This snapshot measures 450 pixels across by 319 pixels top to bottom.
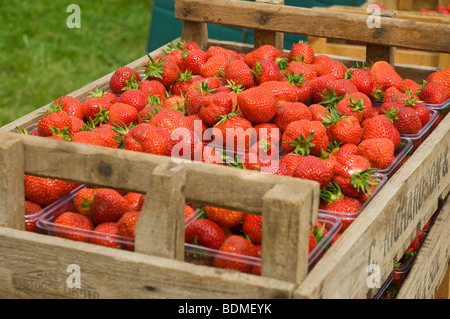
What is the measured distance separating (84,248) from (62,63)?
14.4 feet

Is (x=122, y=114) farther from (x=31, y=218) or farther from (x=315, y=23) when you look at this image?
(x=315, y=23)

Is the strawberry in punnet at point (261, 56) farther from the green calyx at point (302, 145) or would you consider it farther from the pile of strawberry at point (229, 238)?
the pile of strawberry at point (229, 238)

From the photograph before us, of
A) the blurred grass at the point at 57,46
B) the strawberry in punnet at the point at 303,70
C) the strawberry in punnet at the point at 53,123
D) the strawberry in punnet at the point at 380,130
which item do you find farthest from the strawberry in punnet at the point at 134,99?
the blurred grass at the point at 57,46

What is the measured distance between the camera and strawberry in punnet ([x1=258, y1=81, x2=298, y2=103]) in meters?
2.02

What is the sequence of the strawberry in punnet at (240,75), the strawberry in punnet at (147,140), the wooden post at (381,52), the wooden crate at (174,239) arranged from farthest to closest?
the wooden post at (381,52) < the strawberry in punnet at (240,75) < the strawberry in punnet at (147,140) < the wooden crate at (174,239)

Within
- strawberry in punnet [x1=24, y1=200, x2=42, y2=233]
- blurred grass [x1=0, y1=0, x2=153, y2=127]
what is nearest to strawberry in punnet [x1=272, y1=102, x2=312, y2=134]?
strawberry in punnet [x1=24, y1=200, x2=42, y2=233]

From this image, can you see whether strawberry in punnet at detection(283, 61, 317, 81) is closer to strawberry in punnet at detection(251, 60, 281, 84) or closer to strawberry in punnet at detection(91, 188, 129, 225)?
strawberry in punnet at detection(251, 60, 281, 84)

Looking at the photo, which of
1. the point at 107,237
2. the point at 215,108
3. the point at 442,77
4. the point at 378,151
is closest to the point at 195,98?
the point at 215,108

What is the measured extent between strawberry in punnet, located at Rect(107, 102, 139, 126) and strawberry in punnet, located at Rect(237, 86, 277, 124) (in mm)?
320

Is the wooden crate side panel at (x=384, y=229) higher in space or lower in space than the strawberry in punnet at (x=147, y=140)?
lower

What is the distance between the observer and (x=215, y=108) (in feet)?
6.25

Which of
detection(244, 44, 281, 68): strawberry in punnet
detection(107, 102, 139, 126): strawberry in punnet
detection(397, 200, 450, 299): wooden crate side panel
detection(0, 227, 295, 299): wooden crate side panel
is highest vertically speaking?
detection(244, 44, 281, 68): strawberry in punnet

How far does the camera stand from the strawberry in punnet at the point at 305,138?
1.80 meters

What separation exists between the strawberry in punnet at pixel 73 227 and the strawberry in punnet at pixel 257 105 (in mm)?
556
